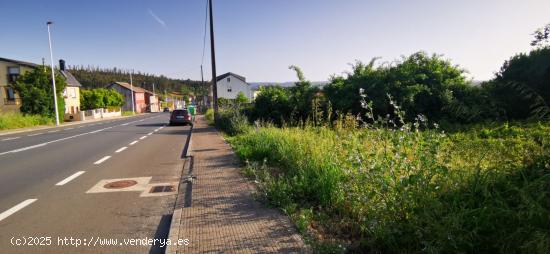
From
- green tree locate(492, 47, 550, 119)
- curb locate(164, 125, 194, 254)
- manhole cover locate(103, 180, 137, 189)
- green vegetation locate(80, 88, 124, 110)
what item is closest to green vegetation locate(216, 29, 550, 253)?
curb locate(164, 125, 194, 254)

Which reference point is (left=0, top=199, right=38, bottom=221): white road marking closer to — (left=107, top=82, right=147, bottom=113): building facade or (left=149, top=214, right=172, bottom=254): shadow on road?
(left=149, top=214, right=172, bottom=254): shadow on road

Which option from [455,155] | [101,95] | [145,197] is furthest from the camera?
[101,95]

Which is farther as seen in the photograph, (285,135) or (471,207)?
(285,135)

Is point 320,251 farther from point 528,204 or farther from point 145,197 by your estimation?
point 145,197

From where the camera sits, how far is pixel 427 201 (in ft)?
11.1

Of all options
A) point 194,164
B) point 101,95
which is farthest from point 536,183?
point 101,95

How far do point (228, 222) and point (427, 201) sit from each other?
7.81 feet

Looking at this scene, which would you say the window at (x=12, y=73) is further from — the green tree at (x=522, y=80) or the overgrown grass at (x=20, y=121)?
the green tree at (x=522, y=80)

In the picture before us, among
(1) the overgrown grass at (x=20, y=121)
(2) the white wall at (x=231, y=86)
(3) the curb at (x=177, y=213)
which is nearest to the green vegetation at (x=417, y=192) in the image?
(3) the curb at (x=177, y=213)

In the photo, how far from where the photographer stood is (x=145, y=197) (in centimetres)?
630

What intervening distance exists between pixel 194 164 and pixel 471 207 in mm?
6963

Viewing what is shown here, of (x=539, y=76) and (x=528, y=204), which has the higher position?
(x=539, y=76)

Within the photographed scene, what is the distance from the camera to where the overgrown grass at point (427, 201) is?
293 cm

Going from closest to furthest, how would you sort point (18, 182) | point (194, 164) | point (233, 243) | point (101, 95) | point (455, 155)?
point (233, 243) → point (455, 155) → point (18, 182) → point (194, 164) → point (101, 95)
